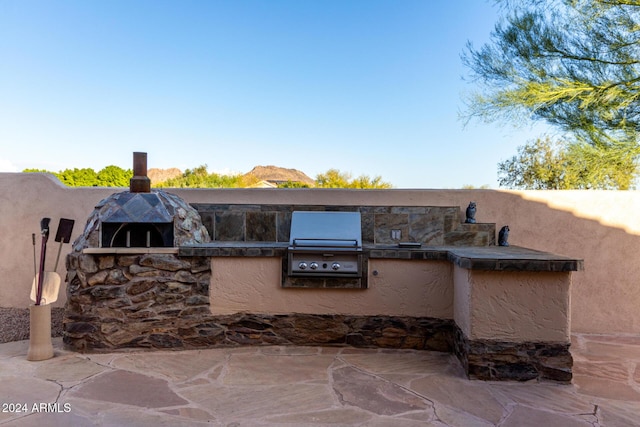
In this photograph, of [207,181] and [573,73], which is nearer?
[573,73]

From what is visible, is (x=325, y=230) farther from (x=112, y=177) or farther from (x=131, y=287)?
(x=112, y=177)

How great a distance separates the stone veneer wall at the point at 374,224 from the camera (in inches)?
172

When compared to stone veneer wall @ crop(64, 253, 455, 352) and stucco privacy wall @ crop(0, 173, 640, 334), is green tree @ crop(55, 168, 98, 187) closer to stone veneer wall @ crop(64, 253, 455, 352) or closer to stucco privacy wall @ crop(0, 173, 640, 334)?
stucco privacy wall @ crop(0, 173, 640, 334)

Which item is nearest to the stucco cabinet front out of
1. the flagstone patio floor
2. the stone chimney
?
the flagstone patio floor

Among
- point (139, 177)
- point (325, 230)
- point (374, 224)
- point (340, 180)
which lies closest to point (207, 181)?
point (340, 180)

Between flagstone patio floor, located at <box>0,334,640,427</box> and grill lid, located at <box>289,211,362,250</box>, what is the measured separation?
1.00 metres

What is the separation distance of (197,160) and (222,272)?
820 centimetres

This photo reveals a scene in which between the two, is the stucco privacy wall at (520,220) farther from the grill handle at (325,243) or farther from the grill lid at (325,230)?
the grill handle at (325,243)

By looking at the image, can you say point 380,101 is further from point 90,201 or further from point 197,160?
point 90,201

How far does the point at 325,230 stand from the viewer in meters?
3.96

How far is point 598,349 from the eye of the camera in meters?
3.74

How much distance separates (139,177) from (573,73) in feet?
22.4

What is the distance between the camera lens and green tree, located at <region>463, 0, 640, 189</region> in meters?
6.00

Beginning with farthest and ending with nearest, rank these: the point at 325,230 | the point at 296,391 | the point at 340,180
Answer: the point at 340,180
the point at 325,230
the point at 296,391
